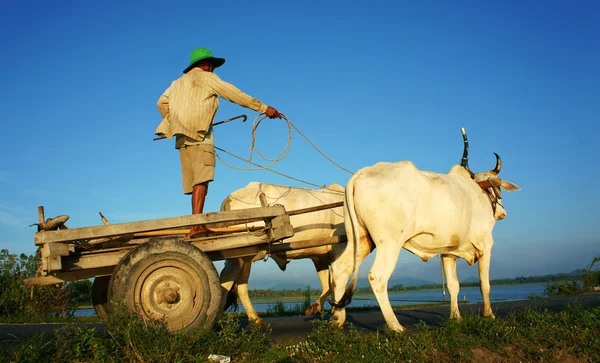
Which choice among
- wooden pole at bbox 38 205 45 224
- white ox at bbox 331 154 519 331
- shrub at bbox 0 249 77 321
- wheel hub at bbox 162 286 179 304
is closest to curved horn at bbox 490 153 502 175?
white ox at bbox 331 154 519 331

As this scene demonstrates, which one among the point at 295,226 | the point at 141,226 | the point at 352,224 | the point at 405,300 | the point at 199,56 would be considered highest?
the point at 199,56

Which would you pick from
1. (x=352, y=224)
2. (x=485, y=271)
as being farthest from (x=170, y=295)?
(x=485, y=271)

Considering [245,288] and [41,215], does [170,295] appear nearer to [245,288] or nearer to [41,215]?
[41,215]

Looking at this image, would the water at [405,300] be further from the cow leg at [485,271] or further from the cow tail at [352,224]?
the cow leg at [485,271]

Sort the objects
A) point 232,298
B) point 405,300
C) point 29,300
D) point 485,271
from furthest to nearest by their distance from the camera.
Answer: point 405,300 → point 29,300 → point 232,298 → point 485,271

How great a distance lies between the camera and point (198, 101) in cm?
707

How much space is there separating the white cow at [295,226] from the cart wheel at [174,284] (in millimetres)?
3482

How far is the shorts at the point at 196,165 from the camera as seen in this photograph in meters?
7.05

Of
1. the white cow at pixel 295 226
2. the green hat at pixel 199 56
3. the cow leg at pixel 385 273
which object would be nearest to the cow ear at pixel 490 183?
the white cow at pixel 295 226

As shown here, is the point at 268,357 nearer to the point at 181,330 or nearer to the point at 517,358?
the point at 181,330

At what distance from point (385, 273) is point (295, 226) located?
3.31 meters

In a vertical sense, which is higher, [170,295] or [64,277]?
[64,277]

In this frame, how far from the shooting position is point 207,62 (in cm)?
745

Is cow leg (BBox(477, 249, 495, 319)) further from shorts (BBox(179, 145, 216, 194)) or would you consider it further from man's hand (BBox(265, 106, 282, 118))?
shorts (BBox(179, 145, 216, 194))
